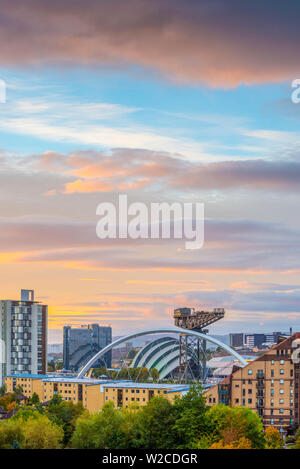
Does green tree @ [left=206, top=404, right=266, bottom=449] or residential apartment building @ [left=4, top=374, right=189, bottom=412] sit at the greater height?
green tree @ [left=206, top=404, right=266, bottom=449]

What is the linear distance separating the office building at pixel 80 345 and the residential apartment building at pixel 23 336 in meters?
59.4

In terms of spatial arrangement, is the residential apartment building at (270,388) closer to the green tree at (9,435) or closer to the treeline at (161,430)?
the treeline at (161,430)

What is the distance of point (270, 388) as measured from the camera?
6856 centimetres

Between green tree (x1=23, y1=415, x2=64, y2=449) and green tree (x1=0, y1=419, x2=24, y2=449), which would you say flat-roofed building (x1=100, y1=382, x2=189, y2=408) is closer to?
green tree (x1=23, y1=415, x2=64, y2=449)

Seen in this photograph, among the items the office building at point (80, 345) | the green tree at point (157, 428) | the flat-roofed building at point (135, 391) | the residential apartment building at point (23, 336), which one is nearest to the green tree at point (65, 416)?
the flat-roofed building at point (135, 391)

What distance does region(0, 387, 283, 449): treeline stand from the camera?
50.2 meters

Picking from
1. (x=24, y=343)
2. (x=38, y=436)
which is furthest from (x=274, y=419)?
(x=24, y=343)

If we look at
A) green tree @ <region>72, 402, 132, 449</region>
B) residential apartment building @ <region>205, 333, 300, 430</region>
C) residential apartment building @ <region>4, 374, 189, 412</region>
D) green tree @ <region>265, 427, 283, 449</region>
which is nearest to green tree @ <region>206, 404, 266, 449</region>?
green tree @ <region>265, 427, 283, 449</region>

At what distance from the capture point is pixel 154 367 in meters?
131

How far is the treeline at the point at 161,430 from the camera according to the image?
5019 cm

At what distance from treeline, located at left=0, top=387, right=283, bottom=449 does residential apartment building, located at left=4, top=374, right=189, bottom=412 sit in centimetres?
1758
